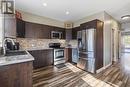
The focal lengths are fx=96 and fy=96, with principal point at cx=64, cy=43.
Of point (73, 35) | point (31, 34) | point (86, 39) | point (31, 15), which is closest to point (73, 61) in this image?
point (73, 35)

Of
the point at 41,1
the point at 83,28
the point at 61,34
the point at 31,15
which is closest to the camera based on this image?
the point at 41,1

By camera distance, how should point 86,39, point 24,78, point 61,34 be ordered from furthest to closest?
1. point 61,34
2. point 86,39
3. point 24,78

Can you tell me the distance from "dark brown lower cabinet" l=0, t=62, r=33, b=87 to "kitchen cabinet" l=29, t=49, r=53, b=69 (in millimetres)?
2439

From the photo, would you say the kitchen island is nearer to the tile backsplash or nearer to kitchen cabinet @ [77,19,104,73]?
kitchen cabinet @ [77,19,104,73]

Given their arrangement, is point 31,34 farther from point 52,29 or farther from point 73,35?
point 73,35

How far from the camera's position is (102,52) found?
4.18m

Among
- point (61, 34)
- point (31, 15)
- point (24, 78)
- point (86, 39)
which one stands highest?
point (31, 15)

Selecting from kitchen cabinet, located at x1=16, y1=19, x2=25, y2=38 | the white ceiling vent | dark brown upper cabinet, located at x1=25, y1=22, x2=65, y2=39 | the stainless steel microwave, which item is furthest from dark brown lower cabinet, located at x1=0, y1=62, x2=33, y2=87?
the white ceiling vent

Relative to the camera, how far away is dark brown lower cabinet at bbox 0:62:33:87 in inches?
56.0

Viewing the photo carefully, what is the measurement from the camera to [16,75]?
5.13ft

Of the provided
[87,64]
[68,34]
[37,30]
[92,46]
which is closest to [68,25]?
[68,34]

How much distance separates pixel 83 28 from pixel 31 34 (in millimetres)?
2372

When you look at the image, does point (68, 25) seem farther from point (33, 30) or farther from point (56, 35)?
point (33, 30)

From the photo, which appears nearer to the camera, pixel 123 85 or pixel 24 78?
pixel 24 78
